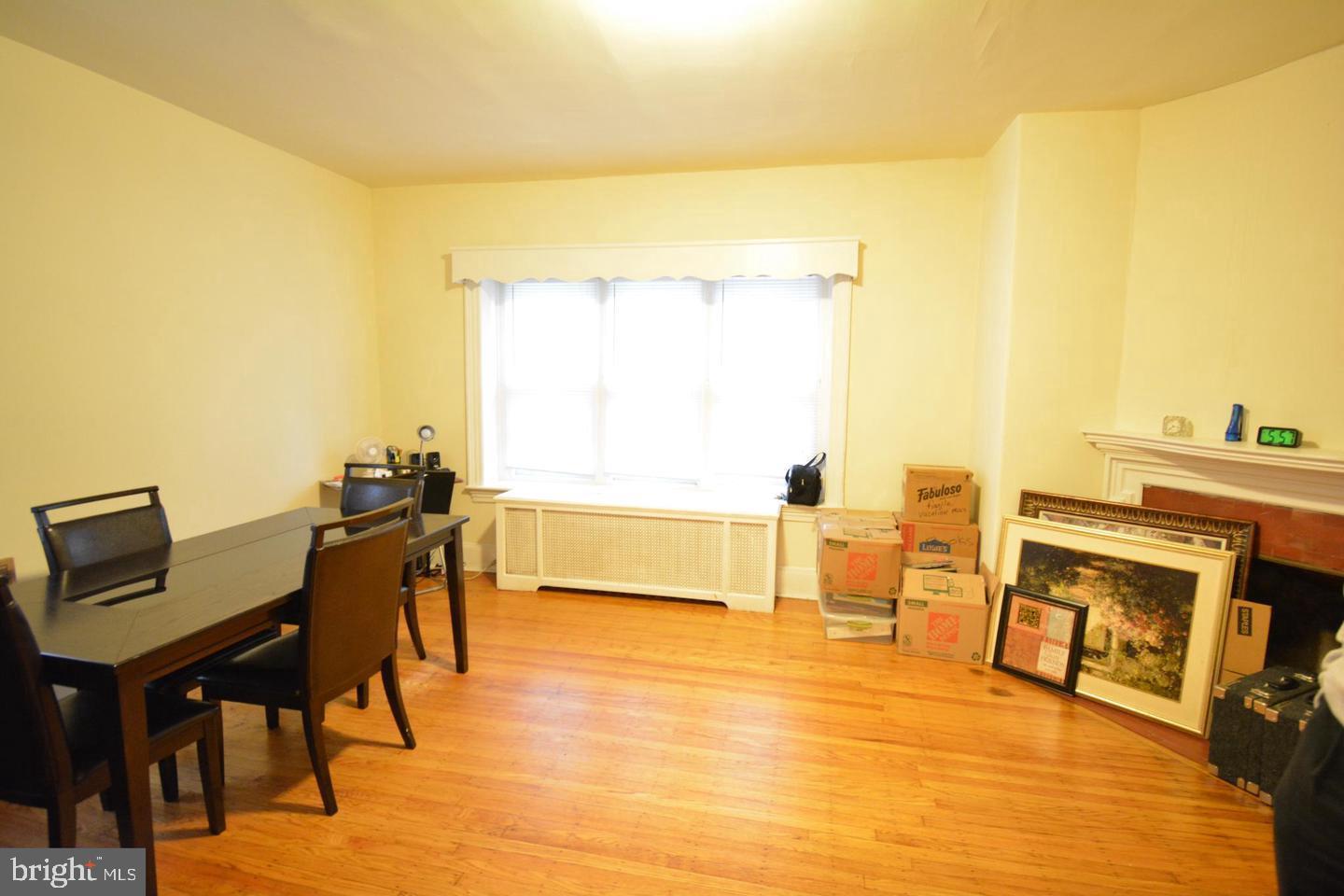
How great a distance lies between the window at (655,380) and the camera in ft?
12.8

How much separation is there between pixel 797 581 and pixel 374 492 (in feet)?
8.35

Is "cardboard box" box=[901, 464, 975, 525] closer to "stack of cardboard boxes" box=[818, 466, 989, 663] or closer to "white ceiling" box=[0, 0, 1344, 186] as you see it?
"stack of cardboard boxes" box=[818, 466, 989, 663]

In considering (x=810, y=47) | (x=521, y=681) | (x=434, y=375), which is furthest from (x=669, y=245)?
(x=521, y=681)

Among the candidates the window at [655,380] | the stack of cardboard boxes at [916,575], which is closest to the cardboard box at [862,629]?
the stack of cardboard boxes at [916,575]

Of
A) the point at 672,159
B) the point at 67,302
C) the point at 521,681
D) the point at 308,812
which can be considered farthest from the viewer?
the point at 672,159

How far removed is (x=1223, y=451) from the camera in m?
2.32

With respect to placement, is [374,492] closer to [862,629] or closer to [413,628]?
[413,628]

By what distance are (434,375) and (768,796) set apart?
3.49 m

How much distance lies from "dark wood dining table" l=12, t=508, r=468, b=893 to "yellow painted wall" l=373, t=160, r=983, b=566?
2.47m

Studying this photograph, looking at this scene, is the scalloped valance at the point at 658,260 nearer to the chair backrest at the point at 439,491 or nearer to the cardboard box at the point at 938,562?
the chair backrest at the point at 439,491

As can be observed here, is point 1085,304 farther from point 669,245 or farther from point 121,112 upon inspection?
point 121,112

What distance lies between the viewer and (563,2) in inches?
79.4

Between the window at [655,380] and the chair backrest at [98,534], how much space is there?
2111mm

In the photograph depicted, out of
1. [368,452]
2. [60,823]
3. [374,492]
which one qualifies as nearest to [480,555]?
[368,452]
